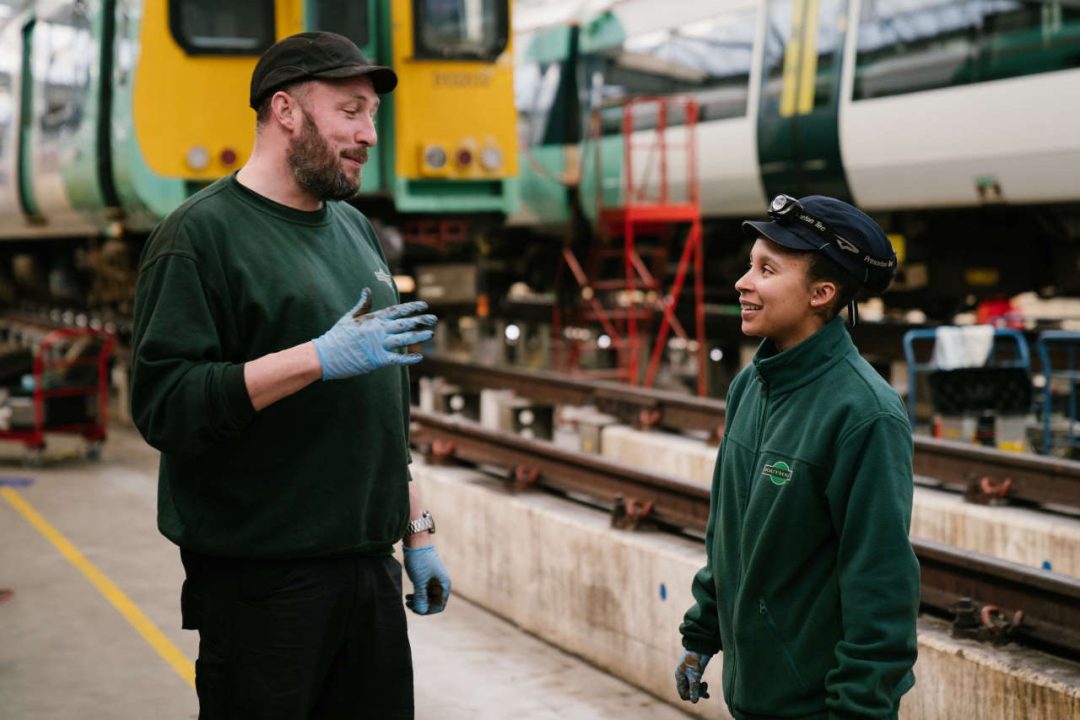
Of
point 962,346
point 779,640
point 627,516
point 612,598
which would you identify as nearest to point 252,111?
point 962,346

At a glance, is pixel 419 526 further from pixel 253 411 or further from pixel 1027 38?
pixel 1027 38

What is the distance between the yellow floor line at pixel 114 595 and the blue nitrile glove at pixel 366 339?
127 inches

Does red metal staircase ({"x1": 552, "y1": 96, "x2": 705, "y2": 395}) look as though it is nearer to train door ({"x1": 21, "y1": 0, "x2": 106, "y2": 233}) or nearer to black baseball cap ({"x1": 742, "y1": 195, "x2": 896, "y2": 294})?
train door ({"x1": 21, "y1": 0, "x2": 106, "y2": 233})

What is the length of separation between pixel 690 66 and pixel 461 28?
2939 mm

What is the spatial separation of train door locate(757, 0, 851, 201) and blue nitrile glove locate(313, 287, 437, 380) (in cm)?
937

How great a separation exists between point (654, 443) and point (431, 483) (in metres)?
1.55

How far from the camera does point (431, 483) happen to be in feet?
25.7

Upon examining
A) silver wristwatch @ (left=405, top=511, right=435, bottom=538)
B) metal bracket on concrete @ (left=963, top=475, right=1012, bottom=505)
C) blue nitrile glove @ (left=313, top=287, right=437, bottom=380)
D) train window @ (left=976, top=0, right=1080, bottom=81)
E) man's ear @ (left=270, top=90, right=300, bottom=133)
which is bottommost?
metal bracket on concrete @ (left=963, top=475, right=1012, bottom=505)

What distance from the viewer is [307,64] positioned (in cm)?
317

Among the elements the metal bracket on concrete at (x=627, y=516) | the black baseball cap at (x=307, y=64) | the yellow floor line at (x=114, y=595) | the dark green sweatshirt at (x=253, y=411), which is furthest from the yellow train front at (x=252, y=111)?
the dark green sweatshirt at (x=253, y=411)

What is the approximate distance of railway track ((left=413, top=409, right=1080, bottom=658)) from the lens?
182 inches

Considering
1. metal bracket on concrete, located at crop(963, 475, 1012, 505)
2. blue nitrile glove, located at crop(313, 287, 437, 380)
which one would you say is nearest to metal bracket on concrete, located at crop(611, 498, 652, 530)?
metal bracket on concrete, located at crop(963, 475, 1012, 505)

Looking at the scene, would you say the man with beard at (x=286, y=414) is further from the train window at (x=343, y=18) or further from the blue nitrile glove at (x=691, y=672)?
the train window at (x=343, y=18)

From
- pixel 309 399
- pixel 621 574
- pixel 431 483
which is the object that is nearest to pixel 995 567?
pixel 621 574
